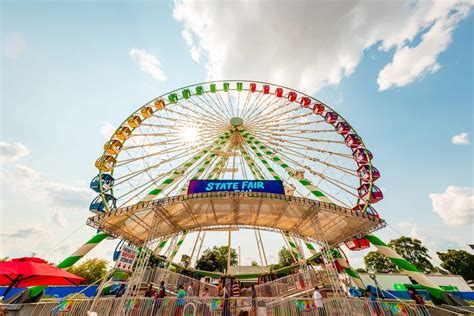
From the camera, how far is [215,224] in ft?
57.7

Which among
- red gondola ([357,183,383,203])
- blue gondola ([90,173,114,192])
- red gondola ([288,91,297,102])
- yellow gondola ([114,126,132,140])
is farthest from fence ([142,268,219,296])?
red gondola ([288,91,297,102])

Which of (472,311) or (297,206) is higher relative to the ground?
(297,206)

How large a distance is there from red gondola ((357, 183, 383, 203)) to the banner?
744 cm

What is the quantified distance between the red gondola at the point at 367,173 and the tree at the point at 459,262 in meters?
Result: 46.3

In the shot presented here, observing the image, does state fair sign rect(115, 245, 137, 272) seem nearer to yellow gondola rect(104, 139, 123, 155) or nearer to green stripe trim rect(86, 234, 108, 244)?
green stripe trim rect(86, 234, 108, 244)

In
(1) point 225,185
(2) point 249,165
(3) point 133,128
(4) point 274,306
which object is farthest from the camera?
(2) point 249,165

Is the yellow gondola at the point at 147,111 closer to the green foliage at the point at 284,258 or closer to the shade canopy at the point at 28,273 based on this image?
the shade canopy at the point at 28,273

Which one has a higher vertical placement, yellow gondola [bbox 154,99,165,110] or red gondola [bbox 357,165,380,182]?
yellow gondola [bbox 154,99,165,110]

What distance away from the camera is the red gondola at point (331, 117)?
65.6 ft

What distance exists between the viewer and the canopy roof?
12.0 metres

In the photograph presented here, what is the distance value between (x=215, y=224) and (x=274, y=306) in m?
9.17

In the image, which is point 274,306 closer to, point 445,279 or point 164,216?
point 164,216

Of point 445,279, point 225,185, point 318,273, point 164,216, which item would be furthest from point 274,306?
point 445,279

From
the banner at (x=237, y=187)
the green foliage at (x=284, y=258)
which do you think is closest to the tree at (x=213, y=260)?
the green foliage at (x=284, y=258)
